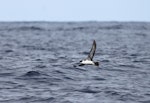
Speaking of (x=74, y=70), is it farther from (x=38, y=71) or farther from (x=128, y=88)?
(x=128, y=88)

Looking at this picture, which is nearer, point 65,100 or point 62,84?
point 65,100

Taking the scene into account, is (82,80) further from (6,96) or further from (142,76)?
(6,96)

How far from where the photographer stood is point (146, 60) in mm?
31266

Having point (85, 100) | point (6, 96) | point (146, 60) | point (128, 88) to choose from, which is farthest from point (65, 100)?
point (146, 60)

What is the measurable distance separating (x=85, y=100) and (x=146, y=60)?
551 inches

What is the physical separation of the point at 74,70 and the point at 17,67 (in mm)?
3272

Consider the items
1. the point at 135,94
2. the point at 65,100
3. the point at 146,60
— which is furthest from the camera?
the point at 146,60

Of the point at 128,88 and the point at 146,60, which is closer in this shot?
the point at 128,88

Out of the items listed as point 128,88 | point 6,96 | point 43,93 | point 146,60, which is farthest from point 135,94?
point 146,60

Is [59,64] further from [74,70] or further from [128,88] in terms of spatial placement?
[128,88]

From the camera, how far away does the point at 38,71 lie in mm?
24672

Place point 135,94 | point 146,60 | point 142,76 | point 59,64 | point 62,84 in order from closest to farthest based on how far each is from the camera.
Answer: point 135,94, point 62,84, point 142,76, point 59,64, point 146,60

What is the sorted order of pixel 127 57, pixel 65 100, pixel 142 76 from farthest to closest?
pixel 127 57, pixel 142 76, pixel 65 100

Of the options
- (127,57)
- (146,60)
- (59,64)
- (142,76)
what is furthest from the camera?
(127,57)
